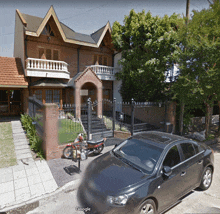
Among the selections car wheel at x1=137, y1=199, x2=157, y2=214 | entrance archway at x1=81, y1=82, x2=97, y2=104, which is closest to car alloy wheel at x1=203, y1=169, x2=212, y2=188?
car wheel at x1=137, y1=199, x2=157, y2=214

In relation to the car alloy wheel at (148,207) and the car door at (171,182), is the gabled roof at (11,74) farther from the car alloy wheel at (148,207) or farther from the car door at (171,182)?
the car alloy wheel at (148,207)

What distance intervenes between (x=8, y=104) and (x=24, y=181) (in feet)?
34.2

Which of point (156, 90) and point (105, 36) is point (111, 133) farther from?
point (105, 36)

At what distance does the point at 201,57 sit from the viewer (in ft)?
27.7

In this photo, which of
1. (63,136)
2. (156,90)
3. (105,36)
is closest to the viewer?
(63,136)

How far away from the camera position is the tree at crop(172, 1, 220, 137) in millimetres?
7863

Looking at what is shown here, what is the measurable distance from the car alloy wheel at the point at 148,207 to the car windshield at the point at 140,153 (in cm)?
60

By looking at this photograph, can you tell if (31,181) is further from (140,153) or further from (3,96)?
(3,96)

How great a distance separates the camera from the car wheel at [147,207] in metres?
3.11

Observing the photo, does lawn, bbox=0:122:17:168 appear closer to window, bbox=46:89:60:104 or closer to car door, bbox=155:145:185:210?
window, bbox=46:89:60:104

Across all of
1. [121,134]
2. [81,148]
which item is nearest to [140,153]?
[81,148]

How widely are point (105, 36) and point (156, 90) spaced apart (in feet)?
23.9

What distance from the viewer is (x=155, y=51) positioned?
37.4ft

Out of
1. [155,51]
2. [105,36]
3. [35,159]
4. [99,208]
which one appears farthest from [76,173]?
[105,36]
